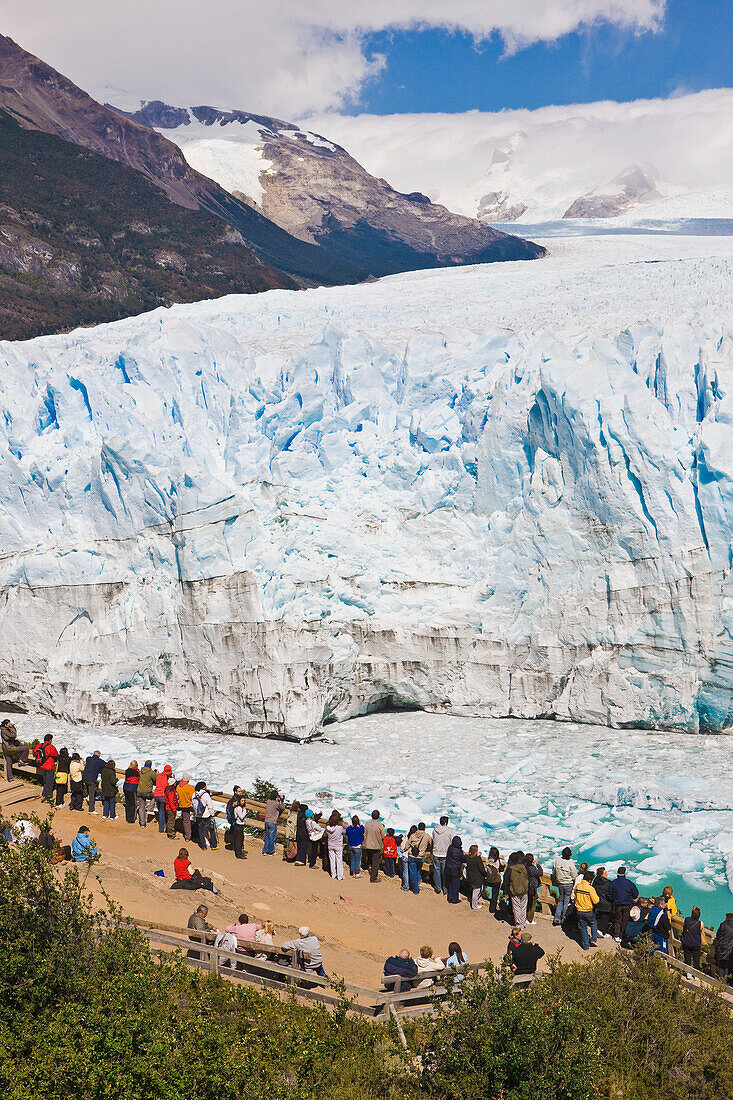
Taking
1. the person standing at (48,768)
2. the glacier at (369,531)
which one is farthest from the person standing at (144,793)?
the glacier at (369,531)

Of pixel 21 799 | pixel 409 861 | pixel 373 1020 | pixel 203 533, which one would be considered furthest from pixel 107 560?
pixel 373 1020

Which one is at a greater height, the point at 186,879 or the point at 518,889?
the point at 186,879

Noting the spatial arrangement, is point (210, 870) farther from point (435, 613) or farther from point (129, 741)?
point (435, 613)

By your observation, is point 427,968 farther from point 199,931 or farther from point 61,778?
point 61,778

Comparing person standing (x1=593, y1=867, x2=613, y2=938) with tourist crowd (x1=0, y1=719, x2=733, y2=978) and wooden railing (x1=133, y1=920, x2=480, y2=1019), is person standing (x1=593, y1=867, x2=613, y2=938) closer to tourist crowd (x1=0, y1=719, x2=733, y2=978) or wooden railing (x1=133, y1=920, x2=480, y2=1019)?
→ tourist crowd (x1=0, y1=719, x2=733, y2=978)

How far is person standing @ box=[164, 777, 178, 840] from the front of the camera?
12250 millimetres

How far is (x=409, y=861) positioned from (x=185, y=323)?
14.3 meters

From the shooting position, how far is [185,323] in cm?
2094

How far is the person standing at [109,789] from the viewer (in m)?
12.3

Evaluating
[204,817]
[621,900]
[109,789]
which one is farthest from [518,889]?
[109,789]

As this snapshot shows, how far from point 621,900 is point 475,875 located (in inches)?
66.9

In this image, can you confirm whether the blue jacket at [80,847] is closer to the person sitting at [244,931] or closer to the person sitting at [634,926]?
the person sitting at [244,931]

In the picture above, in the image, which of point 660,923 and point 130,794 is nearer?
point 660,923

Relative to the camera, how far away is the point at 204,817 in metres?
12.0
